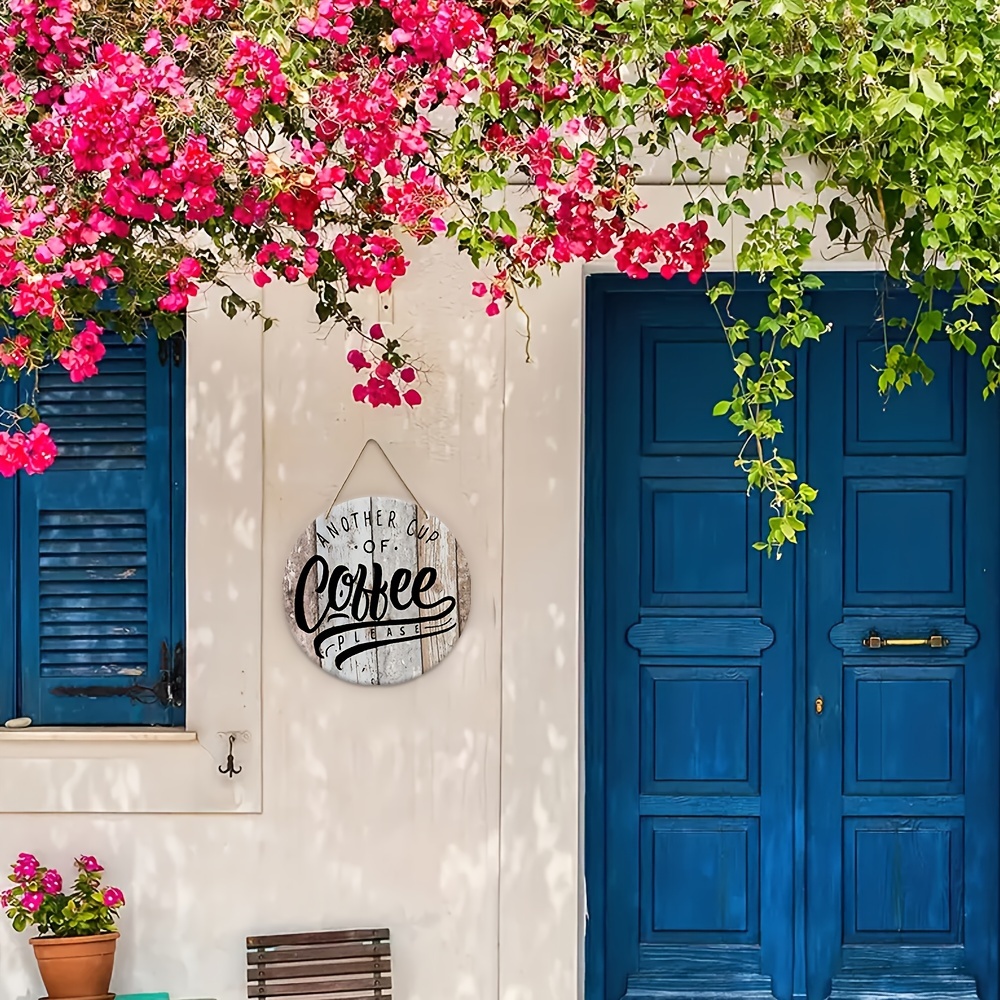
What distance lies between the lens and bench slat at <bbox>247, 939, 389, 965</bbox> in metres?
4.18

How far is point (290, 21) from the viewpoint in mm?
2990

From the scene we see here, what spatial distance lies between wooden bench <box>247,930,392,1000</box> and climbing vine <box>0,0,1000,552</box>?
1822 millimetres

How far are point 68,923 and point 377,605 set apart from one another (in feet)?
4.26

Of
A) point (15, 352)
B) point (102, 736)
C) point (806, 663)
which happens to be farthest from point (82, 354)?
point (806, 663)

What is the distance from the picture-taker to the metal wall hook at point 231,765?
4.22 metres

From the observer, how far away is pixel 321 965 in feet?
13.8

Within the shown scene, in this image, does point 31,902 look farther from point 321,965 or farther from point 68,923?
point 321,965

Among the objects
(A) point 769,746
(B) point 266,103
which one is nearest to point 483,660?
(A) point 769,746

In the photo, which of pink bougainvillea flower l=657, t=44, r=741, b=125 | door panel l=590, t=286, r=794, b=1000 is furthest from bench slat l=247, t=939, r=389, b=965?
pink bougainvillea flower l=657, t=44, r=741, b=125

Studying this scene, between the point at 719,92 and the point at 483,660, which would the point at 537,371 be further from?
the point at 719,92

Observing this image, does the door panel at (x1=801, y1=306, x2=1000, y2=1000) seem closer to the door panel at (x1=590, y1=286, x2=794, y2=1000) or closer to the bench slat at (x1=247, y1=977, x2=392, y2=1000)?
the door panel at (x1=590, y1=286, x2=794, y2=1000)

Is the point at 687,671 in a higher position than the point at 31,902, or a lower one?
higher

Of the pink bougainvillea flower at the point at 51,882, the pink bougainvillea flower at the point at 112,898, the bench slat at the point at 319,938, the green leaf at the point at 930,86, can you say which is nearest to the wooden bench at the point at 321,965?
the bench slat at the point at 319,938

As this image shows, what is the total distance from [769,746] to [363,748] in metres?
1.30
